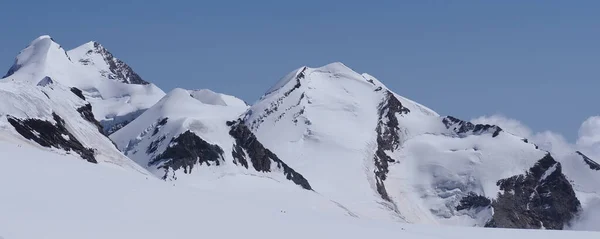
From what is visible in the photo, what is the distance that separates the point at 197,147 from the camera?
149750 mm

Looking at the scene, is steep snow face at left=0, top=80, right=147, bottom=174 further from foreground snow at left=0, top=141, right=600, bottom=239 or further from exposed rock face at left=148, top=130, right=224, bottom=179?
foreground snow at left=0, top=141, right=600, bottom=239

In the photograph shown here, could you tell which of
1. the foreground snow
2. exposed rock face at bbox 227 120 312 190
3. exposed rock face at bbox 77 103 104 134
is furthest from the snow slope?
the foreground snow

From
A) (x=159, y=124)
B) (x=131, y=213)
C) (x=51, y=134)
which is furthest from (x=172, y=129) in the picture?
(x=131, y=213)

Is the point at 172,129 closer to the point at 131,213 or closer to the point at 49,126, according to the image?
the point at 49,126

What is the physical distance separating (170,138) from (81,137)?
60523 millimetres

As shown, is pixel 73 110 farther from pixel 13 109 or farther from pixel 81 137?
pixel 13 109

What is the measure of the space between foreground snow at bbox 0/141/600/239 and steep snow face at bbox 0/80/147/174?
123 feet

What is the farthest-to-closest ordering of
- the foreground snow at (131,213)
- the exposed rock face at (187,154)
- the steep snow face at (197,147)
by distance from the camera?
the exposed rock face at (187,154) < the steep snow face at (197,147) < the foreground snow at (131,213)

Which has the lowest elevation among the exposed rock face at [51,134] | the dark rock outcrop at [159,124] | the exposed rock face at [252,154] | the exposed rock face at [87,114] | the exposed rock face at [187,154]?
the exposed rock face at [51,134]

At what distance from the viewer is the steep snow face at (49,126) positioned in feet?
278

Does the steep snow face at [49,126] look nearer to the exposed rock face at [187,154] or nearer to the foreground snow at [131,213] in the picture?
the exposed rock face at [187,154]

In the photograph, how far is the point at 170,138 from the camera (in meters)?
161

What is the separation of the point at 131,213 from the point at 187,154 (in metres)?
114

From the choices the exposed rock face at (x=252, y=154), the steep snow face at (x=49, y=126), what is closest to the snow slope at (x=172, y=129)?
the exposed rock face at (x=252, y=154)
